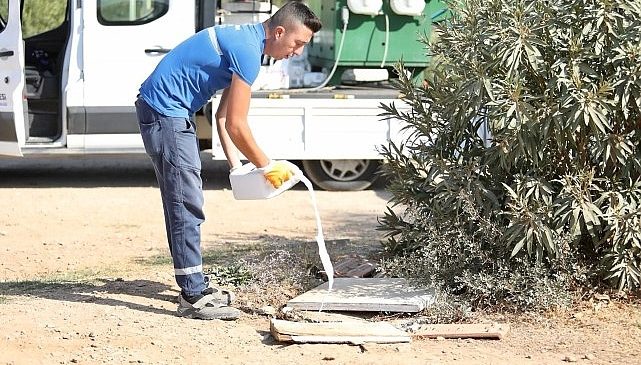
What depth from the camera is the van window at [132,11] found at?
458 inches

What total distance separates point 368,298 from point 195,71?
1607mm

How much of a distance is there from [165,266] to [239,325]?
5.82ft

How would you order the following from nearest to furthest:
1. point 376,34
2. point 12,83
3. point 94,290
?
point 94,290 < point 12,83 < point 376,34

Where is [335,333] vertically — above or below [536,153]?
below

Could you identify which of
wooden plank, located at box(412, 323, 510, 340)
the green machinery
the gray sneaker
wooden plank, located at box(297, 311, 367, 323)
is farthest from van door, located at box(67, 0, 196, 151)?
wooden plank, located at box(412, 323, 510, 340)

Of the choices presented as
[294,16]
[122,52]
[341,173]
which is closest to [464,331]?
[294,16]

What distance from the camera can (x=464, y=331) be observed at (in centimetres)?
610

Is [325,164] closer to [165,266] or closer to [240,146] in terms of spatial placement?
[165,266]

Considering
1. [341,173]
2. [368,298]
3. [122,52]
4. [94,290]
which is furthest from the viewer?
[341,173]

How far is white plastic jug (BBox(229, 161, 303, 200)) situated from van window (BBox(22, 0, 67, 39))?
6.65 m

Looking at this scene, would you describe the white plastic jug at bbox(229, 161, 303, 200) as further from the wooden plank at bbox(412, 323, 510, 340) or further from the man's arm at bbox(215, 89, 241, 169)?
the wooden plank at bbox(412, 323, 510, 340)

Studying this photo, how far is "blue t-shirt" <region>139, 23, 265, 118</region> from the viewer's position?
20.6ft

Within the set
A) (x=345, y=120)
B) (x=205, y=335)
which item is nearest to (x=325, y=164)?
(x=345, y=120)

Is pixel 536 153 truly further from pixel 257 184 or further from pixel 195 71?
A: pixel 195 71
